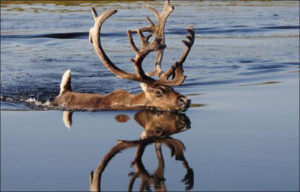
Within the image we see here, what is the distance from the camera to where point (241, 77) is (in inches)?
532

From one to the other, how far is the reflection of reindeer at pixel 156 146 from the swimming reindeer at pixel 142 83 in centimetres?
17

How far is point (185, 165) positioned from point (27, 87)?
6079mm

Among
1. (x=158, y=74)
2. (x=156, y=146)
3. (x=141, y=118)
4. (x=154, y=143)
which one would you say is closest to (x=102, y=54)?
(x=158, y=74)

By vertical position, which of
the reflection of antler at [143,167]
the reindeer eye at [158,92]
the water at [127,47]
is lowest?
the reflection of antler at [143,167]

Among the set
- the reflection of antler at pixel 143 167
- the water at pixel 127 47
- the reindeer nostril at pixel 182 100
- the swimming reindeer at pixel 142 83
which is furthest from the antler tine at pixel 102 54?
the water at pixel 127 47

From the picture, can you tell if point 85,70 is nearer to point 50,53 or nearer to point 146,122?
point 50,53

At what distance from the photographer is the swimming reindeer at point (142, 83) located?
28.3 ft

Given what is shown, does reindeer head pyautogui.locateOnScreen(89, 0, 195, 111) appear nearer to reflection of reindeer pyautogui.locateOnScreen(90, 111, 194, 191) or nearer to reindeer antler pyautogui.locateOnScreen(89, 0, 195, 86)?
reindeer antler pyautogui.locateOnScreen(89, 0, 195, 86)

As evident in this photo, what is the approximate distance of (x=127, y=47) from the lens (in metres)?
17.4

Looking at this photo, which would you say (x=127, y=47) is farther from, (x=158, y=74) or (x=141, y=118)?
(x=141, y=118)

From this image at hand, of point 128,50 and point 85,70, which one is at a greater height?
point 128,50

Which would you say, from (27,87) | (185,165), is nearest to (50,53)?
(27,87)

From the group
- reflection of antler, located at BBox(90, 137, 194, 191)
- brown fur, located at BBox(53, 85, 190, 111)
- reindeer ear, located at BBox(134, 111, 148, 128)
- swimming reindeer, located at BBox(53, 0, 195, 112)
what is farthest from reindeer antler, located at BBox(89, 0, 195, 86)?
reflection of antler, located at BBox(90, 137, 194, 191)

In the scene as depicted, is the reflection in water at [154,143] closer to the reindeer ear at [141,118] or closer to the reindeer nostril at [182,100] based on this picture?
the reindeer ear at [141,118]
